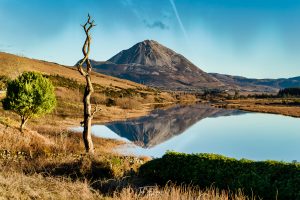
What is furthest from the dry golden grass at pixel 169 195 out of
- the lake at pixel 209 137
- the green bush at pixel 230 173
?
the lake at pixel 209 137

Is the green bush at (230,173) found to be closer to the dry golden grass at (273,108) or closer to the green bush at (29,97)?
the green bush at (29,97)

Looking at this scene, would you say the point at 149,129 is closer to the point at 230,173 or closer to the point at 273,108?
the point at 230,173

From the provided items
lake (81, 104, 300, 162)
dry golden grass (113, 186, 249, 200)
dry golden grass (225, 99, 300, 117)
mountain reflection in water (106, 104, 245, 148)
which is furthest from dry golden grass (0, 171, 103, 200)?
dry golden grass (225, 99, 300, 117)

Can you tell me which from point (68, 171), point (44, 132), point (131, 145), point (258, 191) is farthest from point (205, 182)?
point (131, 145)

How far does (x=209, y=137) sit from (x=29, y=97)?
1365 inches

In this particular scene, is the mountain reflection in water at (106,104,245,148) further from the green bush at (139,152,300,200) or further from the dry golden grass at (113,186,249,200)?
the dry golden grass at (113,186,249,200)

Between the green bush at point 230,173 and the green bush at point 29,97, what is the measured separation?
20156mm

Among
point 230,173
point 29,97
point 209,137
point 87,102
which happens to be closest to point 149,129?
point 209,137

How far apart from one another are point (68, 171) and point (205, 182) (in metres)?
5.99

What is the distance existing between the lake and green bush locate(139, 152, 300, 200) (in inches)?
873

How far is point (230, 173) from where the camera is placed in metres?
14.1

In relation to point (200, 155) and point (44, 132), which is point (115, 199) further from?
point (44, 132)

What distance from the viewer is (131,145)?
47812 mm

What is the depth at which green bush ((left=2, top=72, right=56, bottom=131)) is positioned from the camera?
34281 mm
